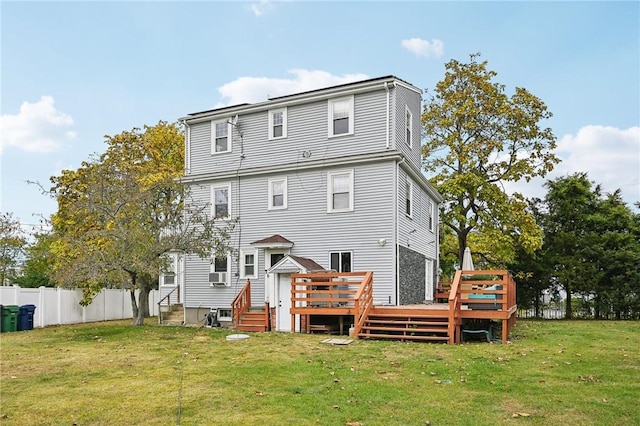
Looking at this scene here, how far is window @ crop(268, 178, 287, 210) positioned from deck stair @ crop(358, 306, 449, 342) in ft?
19.4

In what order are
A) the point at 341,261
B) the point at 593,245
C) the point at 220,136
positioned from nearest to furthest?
1. the point at 341,261
2. the point at 220,136
3. the point at 593,245

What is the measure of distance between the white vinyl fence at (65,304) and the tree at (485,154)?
16779mm

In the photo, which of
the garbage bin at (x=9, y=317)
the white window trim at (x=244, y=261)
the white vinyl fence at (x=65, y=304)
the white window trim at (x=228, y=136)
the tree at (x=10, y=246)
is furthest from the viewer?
the tree at (x=10, y=246)

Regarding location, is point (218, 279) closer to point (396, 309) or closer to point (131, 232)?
point (131, 232)

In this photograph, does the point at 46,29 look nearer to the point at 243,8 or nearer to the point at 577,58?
the point at 243,8

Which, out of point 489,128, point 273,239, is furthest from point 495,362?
point 489,128

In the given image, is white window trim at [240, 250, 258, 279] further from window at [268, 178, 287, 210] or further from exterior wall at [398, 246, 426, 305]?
exterior wall at [398, 246, 426, 305]

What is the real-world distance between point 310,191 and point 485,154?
10.9 meters

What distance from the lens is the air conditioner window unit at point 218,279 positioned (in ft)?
64.7

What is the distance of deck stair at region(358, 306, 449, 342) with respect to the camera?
13.8 meters

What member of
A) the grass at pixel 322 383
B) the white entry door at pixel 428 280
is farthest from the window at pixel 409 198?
the grass at pixel 322 383

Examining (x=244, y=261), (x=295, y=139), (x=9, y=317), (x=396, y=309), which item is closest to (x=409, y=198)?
(x=295, y=139)

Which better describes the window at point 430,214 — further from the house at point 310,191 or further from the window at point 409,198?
the window at point 409,198

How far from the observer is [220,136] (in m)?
20.8
